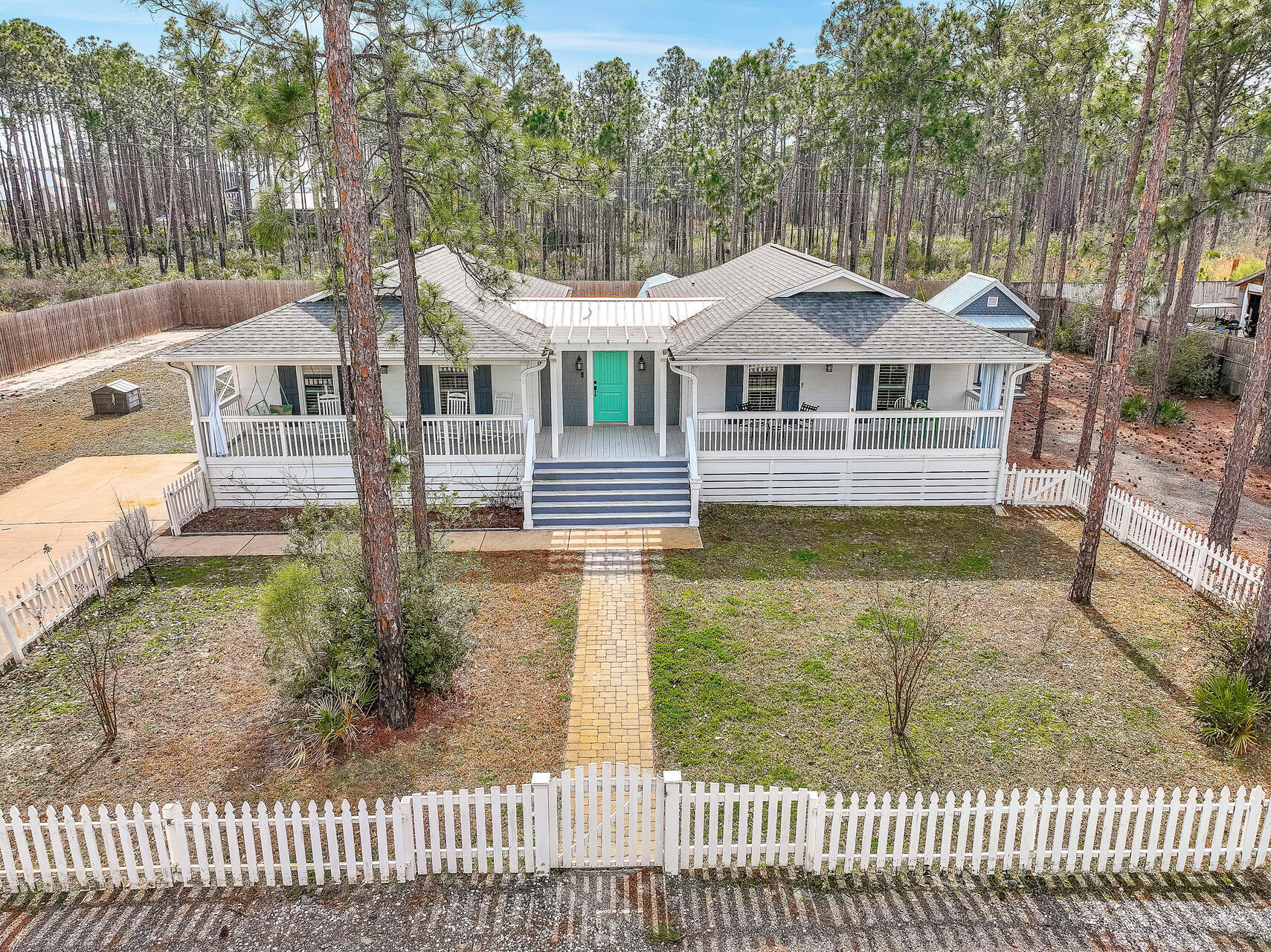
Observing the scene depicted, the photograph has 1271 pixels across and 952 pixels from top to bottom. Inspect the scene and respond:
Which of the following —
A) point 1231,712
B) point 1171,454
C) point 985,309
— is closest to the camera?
point 1231,712

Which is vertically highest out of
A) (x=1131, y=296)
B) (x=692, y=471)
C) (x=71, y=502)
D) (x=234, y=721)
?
(x=1131, y=296)

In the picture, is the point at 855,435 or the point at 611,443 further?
the point at 611,443

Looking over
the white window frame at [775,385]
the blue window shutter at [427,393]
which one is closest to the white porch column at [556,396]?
the blue window shutter at [427,393]

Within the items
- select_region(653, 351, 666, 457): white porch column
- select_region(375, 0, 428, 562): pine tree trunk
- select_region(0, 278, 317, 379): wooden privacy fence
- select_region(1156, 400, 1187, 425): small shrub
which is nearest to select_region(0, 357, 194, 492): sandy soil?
select_region(0, 278, 317, 379): wooden privacy fence

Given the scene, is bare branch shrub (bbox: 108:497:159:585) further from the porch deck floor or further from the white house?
the porch deck floor

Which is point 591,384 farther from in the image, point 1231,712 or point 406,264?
point 1231,712

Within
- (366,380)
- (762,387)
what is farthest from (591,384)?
(366,380)
